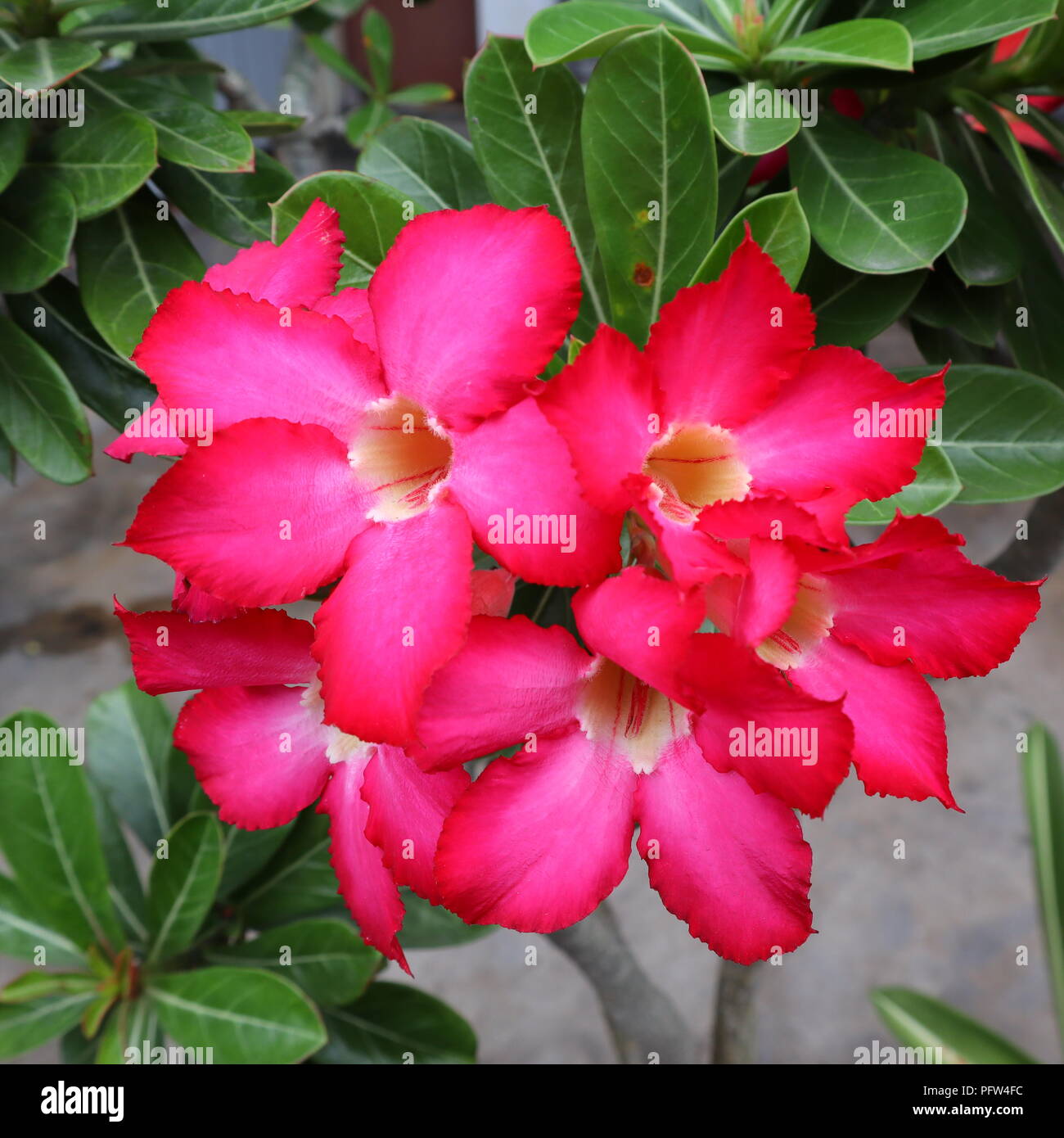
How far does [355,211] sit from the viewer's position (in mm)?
533

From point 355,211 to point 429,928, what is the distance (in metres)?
0.88

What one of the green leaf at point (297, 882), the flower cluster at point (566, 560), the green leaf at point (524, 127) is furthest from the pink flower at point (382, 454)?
the green leaf at point (297, 882)

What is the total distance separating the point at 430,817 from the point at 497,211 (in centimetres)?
25

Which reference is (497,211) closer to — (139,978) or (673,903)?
(673,903)

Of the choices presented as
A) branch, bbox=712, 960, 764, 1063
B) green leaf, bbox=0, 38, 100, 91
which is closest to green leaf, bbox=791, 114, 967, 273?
green leaf, bbox=0, 38, 100, 91

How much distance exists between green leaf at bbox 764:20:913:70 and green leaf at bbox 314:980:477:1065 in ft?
3.31

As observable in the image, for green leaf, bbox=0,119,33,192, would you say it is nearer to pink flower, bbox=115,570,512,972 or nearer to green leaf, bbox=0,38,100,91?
green leaf, bbox=0,38,100,91

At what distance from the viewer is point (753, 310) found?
1.21 feet

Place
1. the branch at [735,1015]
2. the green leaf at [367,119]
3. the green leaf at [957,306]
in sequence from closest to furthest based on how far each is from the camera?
the green leaf at [957,306]
the branch at [735,1015]
the green leaf at [367,119]

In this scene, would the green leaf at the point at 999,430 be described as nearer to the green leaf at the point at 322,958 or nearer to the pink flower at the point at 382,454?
the pink flower at the point at 382,454

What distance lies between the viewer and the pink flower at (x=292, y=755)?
1.33 feet

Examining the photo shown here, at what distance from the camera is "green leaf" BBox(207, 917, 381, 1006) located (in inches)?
40.7

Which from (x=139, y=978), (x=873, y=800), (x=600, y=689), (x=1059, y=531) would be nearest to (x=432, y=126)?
(x=600, y=689)

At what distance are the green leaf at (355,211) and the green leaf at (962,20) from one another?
35 centimetres
